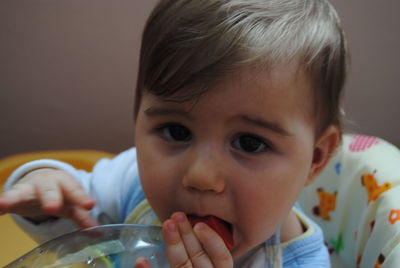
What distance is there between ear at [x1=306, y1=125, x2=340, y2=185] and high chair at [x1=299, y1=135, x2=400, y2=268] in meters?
0.16

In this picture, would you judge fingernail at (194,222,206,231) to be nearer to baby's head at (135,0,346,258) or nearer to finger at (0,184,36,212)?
baby's head at (135,0,346,258)

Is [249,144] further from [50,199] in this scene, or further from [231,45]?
[50,199]

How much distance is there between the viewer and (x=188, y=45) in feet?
1.61

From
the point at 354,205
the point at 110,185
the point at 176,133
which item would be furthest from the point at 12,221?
the point at 354,205

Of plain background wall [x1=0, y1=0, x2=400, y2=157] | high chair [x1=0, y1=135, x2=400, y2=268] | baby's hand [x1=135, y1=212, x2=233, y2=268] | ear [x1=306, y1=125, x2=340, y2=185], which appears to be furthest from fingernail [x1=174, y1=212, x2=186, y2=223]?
plain background wall [x1=0, y1=0, x2=400, y2=157]

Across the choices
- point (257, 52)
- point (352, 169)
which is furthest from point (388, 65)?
point (257, 52)

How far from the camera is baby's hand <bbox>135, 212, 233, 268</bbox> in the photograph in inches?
18.2

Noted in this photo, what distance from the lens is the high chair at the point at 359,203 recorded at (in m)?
0.71

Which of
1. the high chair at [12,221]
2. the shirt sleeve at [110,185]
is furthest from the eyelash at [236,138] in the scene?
the high chair at [12,221]

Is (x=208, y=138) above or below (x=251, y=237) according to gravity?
above

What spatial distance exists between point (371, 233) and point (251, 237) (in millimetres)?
297

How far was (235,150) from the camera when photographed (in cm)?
50

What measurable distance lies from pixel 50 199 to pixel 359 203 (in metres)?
0.55

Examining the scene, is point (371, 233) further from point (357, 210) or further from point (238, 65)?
point (238, 65)
